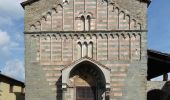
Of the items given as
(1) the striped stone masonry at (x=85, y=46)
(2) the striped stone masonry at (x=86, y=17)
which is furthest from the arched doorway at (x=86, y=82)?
(2) the striped stone masonry at (x=86, y=17)

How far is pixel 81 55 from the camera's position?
20.1m

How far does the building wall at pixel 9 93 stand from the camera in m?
22.4

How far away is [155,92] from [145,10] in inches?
238

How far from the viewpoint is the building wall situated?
22.4m

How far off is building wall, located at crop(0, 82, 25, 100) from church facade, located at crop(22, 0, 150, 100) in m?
3.02

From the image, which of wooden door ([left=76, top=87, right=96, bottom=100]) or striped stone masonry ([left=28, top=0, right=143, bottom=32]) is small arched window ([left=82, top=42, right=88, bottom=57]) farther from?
wooden door ([left=76, top=87, right=96, bottom=100])

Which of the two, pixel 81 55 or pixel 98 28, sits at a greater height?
pixel 98 28

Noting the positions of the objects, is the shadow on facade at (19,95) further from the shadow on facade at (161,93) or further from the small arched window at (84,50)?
the shadow on facade at (161,93)

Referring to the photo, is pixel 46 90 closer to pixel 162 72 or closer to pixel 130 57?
pixel 130 57

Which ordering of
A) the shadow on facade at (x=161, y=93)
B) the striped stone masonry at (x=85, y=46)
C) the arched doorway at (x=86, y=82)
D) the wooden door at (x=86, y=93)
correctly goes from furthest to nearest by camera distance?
the shadow on facade at (x=161, y=93), the wooden door at (x=86, y=93), the arched doorway at (x=86, y=82), the striped stone masonry at (x=85, y=46)

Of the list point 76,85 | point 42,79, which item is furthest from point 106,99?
point 42,79

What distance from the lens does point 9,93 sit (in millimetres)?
23703

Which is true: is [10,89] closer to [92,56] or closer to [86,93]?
[86,93]

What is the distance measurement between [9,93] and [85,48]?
6166 millimetres
